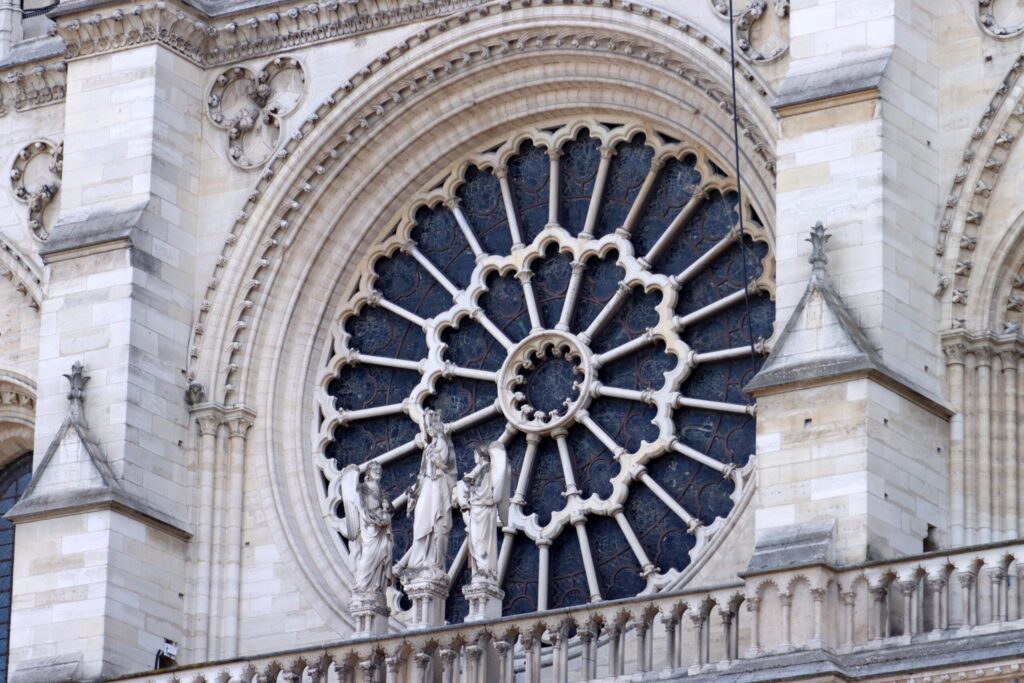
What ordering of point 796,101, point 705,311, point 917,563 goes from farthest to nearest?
1. point 705,311
2. point 796,101
3. point 917,563

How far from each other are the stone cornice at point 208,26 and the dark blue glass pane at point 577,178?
179cm

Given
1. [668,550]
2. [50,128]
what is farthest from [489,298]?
[50,128]

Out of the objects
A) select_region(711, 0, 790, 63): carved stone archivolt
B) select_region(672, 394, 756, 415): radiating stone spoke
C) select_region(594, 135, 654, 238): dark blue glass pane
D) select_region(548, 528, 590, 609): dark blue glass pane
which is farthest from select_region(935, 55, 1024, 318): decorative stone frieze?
select_region(548, 528, 590, 609): dark blue glass pane

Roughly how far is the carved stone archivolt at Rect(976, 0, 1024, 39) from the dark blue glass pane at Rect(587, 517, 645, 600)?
469 centimetres

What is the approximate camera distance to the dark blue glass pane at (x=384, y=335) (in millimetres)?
26578

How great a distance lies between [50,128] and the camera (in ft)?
92.5

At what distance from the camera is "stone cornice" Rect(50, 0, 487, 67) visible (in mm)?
26812

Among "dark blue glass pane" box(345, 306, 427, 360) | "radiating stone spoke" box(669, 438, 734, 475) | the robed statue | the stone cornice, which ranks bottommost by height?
the robed statue

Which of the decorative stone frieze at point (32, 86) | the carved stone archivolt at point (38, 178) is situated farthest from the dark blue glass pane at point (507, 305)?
the decorative stone frieze at point (32, 86)

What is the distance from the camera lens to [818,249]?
75.0ft

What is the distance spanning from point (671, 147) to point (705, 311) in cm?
145

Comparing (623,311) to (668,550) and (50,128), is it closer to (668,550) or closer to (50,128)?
(668,550)

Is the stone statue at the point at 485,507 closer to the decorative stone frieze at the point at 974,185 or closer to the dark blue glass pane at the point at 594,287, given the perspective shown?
the dark blue glass pane at the point at 594,287

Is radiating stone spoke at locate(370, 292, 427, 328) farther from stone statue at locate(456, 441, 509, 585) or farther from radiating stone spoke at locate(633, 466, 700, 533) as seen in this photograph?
stone statue at locate(456, 441, 509, 585)
